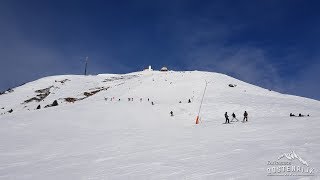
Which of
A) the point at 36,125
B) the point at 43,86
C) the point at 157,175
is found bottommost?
the point at 157,175

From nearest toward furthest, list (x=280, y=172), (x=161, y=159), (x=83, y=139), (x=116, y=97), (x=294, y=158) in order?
(x=280, y=172), (x=294, y=158), (x=161, y=159), (x=83, y=139), (x=116, y=97)

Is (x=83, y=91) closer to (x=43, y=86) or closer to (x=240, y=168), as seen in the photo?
(x=43, y=86)

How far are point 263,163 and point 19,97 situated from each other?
62787 millimetres

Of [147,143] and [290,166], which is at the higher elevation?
[147,143]

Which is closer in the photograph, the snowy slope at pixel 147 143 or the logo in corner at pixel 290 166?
the logo in corner at pixel 290 166

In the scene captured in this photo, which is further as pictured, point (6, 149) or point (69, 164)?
point (6, 149)

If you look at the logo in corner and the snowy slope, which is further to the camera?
the snowy slope

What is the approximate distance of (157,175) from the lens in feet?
37.0

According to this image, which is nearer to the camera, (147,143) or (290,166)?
(290,166)

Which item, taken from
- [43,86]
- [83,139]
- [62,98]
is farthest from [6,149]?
[43,86]

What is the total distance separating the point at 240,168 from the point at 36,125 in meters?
22.3

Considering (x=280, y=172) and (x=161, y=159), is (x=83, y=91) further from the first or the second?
(x=280, y=172)

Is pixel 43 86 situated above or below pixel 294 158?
above

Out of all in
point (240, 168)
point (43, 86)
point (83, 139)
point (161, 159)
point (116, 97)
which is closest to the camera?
point (240, 168)
